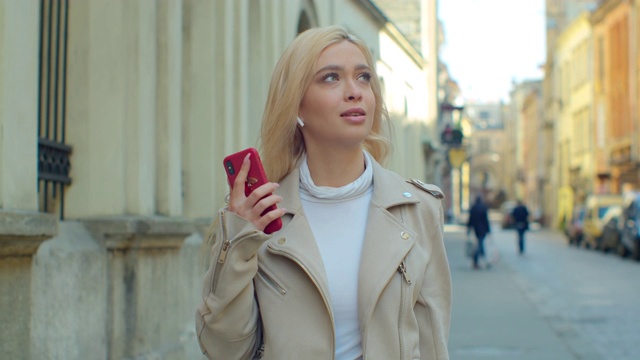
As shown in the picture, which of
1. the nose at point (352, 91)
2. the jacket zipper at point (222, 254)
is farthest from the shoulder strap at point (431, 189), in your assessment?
the jacket zipper at point (222, 254)

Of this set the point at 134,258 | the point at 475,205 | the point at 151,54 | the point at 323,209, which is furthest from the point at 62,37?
the point at 475,205

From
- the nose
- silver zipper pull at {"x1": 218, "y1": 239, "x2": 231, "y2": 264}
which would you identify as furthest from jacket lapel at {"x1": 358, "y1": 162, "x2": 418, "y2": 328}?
silver zipper pull at {"x1": 218, "y1": 239, "x2": 231, "y2": 264}

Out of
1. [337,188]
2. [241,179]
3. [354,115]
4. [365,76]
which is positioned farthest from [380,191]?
[241,179]

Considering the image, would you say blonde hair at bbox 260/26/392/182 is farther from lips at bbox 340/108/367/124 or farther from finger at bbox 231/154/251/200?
finger at bbox 231/154/251/200

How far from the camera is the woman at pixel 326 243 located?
9.66ft

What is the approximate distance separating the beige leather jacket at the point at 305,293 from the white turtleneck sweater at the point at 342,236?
0.04 m

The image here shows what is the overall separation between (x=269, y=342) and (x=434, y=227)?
586 millimetres

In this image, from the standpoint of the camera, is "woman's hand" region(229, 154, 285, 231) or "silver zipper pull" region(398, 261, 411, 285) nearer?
"woman's hand" region(229, 154, 285, 231)

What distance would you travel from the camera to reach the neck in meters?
3.20

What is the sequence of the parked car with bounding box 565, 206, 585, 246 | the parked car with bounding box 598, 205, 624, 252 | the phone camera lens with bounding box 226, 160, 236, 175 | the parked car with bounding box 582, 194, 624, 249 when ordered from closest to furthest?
the phone camera lens with bounding box 226, 160, 236, 175
the parked car with bounding box 598, 205, 624, 252
the parked car with bounding box 582, 194, 624, 249
the parked car with bounding box 565, 206, 585, 246

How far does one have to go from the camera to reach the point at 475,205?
25641 millimetres

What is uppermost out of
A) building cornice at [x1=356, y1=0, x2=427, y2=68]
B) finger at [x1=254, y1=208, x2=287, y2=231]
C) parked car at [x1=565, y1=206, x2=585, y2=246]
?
building cornice at [x1=356, y1=0, x2=427, y2=68]

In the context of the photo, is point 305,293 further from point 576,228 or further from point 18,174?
point 576,228

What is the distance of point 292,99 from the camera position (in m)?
3.14
